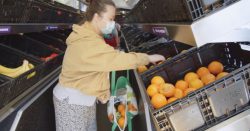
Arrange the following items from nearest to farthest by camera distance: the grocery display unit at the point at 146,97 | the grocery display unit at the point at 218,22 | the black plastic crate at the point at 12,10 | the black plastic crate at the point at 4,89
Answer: the grocery display unit at the point at 218,22 → the grocery display unit at the point at 146,97 → the black plastic crate at the point at 4,89 → the black plastic crate at the point at 12,10

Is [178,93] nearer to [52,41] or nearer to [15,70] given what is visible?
[15,70]

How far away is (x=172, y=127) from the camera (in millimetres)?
1477

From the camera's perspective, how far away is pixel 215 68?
2.02m

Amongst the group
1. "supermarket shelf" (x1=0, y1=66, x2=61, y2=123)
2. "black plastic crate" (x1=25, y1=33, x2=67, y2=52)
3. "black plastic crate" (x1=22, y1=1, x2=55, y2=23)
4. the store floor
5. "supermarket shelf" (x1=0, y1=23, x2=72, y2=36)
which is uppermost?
"black plastic crate" (x1=22, y1=1, x2=55, y2=23)

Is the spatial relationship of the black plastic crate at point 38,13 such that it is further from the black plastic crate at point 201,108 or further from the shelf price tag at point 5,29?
the black plastic crate at point 201,108

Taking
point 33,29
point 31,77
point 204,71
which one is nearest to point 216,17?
point 204,71

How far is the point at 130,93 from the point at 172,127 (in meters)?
1.17

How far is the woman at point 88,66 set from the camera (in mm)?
2160

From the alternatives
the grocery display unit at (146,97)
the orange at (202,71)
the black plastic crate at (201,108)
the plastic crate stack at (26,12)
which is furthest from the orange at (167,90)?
the plastic crate stack at (26,12)

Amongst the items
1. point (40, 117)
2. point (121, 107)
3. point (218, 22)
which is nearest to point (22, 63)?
point (40, 117)

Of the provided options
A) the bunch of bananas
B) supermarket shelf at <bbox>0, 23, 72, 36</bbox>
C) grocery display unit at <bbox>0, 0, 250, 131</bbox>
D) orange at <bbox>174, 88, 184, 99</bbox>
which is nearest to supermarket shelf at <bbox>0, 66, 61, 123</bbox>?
grocery display unit at <bbox>0, 0, 250, 131</bbox>

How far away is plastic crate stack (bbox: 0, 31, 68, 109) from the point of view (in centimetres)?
221

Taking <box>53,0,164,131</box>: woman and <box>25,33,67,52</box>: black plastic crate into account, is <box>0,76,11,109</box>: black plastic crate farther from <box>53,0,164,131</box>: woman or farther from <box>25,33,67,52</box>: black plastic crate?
<box>25,33,67,52</box>: black plastic crate

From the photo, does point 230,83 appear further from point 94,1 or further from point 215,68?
point 94,1
